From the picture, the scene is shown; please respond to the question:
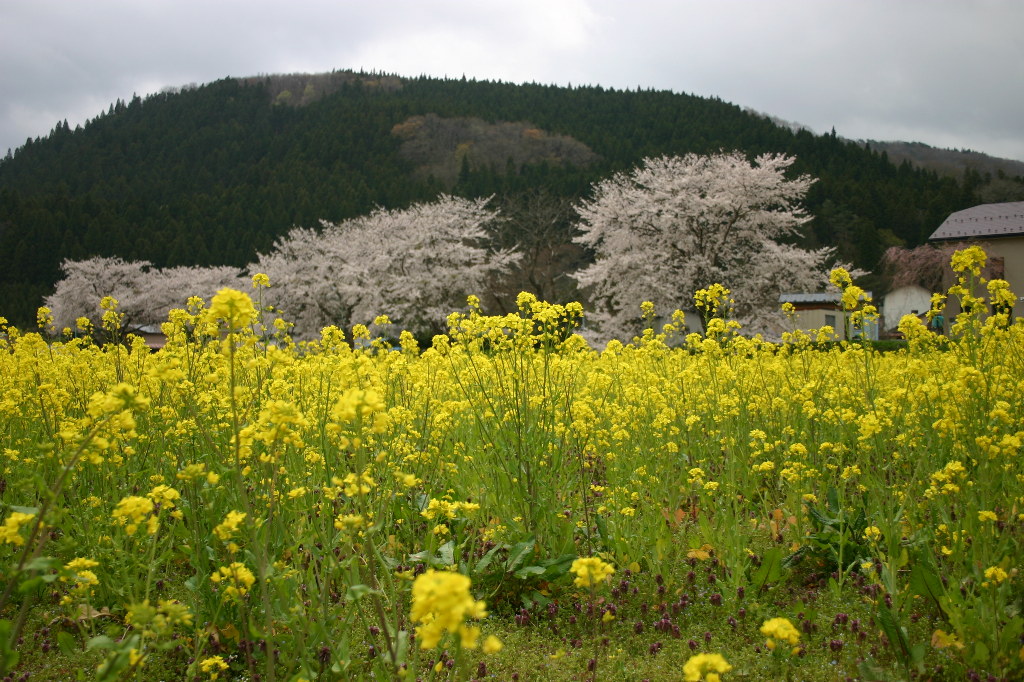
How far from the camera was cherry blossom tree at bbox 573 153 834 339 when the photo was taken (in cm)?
2062

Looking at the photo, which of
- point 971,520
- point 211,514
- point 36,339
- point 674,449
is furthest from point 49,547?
point 971,520

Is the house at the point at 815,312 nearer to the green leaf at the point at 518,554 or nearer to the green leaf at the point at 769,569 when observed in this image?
the green leaf at the point at 769,569

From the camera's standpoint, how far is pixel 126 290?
44.5m

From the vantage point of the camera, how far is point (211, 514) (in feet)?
9.70

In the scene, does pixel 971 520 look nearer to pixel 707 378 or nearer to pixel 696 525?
pixel 696 525

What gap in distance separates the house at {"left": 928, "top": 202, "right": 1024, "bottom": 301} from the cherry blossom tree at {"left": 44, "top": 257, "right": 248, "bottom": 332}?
44712 millimetres

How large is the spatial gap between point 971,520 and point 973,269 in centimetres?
164

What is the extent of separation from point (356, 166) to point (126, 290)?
1180 inches

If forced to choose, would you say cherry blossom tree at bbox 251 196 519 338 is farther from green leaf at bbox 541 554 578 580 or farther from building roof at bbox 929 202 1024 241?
building roof at bbox 929 202 1024 241

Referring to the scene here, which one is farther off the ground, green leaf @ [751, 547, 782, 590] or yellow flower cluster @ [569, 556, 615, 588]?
yellow flower cluster @ [569, 556, 615, 588]

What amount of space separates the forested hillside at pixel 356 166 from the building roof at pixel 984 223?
430cm

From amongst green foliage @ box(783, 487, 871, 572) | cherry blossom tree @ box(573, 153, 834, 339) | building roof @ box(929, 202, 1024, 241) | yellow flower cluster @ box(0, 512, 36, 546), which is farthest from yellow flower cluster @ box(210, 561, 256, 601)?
building roof @ box(929, 202, 1024, 241)

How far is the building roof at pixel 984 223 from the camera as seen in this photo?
38969mm

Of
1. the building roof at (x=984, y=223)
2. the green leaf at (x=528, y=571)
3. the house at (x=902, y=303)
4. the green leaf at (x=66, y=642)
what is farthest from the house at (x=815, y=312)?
the green leaf at (x=66, y=642)
